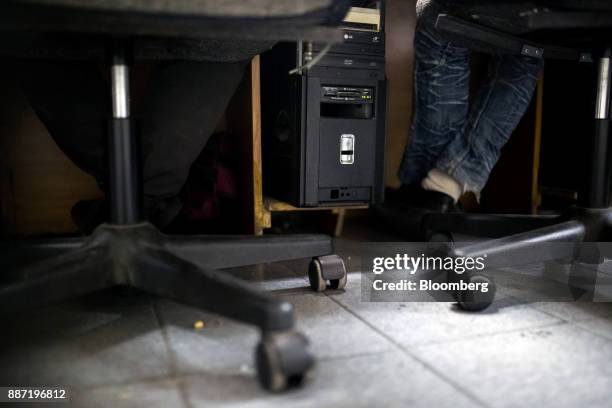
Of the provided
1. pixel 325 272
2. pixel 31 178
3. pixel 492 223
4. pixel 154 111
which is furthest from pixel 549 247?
pixel 31 178

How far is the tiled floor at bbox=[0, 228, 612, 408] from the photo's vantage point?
713mm

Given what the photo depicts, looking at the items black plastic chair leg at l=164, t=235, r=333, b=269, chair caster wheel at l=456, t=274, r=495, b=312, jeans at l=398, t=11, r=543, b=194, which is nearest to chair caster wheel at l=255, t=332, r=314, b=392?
black plastic chair leg at l=164, t=235, r=333, b=269

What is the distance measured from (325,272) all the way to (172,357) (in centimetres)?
39

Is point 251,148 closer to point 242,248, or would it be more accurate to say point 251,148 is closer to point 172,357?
point 242,248

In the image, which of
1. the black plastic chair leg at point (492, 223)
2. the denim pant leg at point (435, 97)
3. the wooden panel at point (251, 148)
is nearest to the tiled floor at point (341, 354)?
the black plastic chair leg at point (492, 223)

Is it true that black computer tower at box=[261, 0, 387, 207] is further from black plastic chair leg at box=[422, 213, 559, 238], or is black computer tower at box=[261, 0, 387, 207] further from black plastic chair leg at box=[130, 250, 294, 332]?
black plastic chair leg at box=[130, 250, 294, 332]

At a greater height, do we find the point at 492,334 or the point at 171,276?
the point at 171,276

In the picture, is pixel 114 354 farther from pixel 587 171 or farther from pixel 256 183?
pixel 587 171

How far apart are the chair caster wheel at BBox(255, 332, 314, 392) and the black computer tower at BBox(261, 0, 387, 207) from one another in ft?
2.67

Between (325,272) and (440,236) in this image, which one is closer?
(325,272)

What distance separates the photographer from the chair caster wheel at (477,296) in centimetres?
100

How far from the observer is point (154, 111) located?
118cm

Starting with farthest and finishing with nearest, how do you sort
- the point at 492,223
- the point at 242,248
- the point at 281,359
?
the point at 492,223
the point at 242,248
the point at 281,359

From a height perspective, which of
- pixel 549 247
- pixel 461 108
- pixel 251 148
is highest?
pixel 461 108
